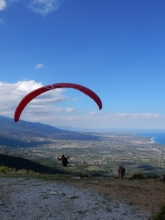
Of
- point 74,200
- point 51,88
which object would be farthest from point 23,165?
point 74,200

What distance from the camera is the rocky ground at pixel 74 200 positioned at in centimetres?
1156

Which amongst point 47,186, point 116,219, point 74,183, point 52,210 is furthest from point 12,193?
point 116,219

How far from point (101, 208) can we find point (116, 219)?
1311 mm

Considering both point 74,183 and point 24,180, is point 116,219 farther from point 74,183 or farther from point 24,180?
point 24,180

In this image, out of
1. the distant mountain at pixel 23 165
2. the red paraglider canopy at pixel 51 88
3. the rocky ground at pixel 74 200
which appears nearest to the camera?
the rocky ground at pixel 74 200

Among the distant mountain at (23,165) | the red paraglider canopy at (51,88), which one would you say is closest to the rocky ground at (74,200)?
the red paraglider canopy at (51,88)

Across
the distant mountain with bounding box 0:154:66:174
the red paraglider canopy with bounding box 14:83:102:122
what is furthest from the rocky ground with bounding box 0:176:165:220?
the distant mountain with bounding box 0:154:66:174

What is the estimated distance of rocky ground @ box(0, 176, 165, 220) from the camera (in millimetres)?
11562

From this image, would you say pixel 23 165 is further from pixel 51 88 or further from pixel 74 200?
pixel 74 200

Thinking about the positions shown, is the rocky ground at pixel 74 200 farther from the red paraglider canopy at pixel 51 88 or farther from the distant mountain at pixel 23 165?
the distant mountain at pixel 23 165

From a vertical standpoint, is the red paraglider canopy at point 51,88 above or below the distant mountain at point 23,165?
above

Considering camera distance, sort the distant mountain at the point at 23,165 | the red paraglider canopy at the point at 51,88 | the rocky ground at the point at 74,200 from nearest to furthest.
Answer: the rocky ground at the point at 74,200, the red paraglider canopy at the point at 51,88, the distant mountain at the point at 23,165

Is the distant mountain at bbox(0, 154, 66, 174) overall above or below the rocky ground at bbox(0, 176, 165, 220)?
below

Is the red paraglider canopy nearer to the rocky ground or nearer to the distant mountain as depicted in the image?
the rocky ground
